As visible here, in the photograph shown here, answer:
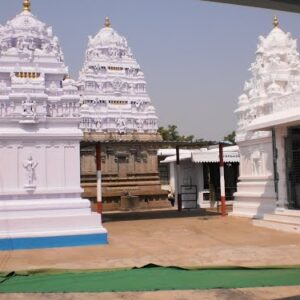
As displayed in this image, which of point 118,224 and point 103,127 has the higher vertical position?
point 103,127

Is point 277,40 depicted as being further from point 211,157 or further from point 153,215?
point 153,215

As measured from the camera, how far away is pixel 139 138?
2739 cm

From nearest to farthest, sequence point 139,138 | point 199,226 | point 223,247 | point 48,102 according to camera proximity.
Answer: point 223,247 < point 48,102 < point 199,226 < point 139,138

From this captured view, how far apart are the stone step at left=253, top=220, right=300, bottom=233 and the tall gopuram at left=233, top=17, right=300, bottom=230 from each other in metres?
0.03

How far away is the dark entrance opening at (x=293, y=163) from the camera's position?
575 inches

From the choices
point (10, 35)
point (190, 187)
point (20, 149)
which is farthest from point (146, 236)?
point (190, 187)

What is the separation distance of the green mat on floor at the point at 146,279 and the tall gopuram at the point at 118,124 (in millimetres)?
16595

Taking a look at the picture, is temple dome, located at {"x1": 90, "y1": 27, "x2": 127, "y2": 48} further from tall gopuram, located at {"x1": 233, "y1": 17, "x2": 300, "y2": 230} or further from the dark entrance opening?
the dark entrance opening

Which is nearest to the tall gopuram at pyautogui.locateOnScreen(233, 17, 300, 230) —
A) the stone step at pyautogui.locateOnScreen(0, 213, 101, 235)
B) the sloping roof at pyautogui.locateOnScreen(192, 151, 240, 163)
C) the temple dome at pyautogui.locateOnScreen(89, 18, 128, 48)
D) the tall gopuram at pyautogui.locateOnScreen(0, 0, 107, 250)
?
the sloping roof at pyautogui.locateOnScreen(192, 151, 240, 163)

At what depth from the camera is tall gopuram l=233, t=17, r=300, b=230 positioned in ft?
47.9

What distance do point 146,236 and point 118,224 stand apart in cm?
361

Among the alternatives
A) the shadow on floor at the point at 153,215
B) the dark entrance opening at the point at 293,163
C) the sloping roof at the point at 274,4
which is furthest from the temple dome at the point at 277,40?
the sloping roof at the point at 274,4

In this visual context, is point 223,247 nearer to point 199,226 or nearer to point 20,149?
point 199,226

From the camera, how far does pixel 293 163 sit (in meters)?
14.8
